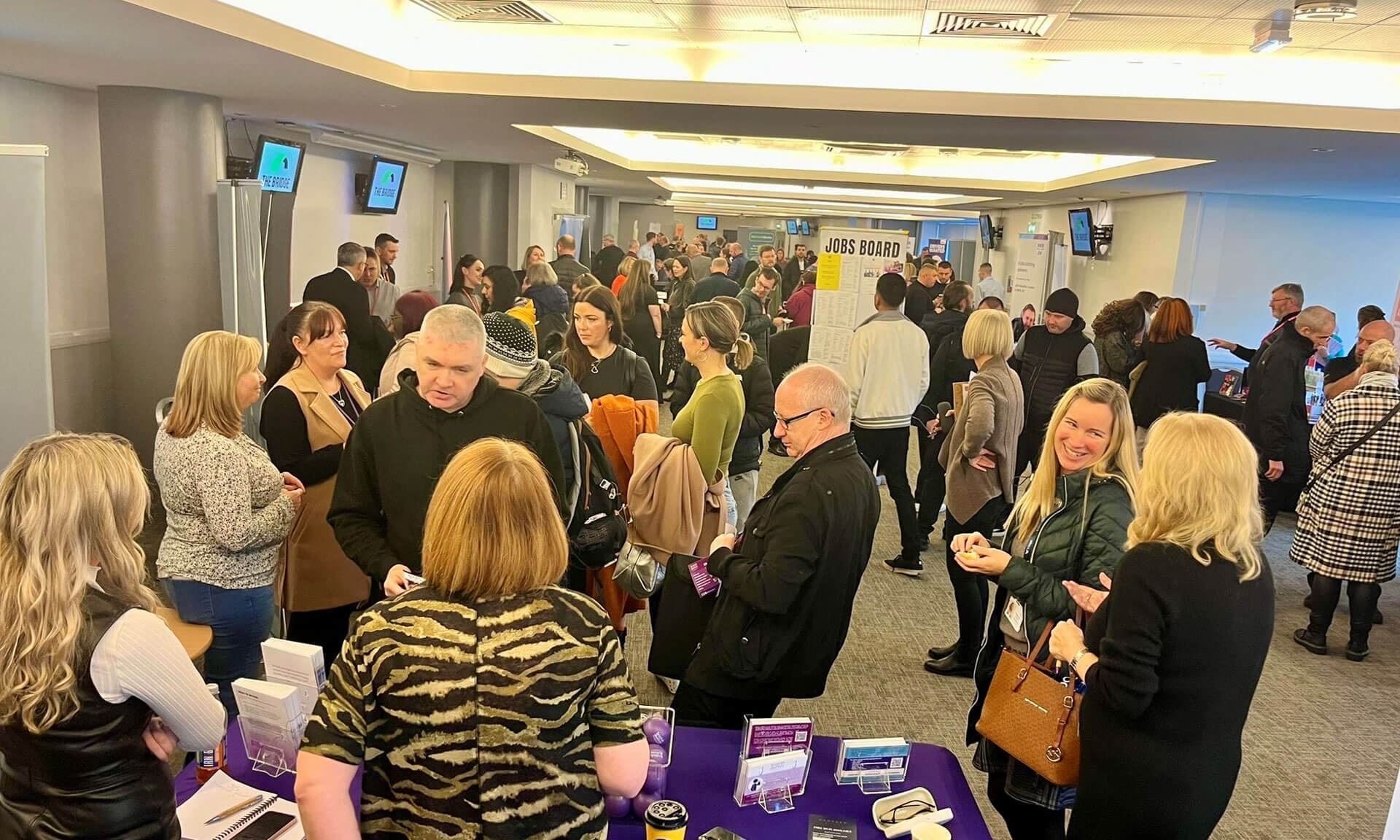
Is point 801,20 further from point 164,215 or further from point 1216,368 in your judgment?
point 1216,368

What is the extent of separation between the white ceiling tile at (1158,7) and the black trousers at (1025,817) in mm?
3029

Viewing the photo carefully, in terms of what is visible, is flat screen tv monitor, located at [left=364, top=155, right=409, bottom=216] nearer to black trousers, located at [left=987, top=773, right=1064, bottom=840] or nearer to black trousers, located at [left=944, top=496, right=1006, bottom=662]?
black trousers, located at [left=944, top=496, right=1006, bottom=662]

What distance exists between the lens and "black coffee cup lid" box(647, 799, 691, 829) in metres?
1.70

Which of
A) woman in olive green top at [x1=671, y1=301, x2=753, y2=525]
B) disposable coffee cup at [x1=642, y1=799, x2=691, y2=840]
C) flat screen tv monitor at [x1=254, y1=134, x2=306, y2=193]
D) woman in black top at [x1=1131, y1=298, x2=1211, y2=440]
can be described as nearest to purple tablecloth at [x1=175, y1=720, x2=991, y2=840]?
disposable coffee cup at [x1=642, y1=799, x2=691, y2=840]

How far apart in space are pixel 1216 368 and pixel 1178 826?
792 centimetres

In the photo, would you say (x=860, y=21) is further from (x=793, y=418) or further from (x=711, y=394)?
(x=793, y=418)

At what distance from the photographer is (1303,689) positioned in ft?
14.1

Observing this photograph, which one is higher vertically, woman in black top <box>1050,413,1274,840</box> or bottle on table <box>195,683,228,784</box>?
woman in black top <box>1050,413,1274,840</box>

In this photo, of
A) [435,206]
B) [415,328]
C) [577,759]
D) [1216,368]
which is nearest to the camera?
[577,759]

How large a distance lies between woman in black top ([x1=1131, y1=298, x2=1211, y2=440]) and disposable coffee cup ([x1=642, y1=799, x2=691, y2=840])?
476 cm

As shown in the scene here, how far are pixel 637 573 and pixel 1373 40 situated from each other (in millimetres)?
3989

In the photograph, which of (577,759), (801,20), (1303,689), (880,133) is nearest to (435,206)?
(880,133)

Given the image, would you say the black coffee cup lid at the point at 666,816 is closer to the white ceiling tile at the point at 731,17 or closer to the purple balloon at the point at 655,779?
the purple balloon at the point at 655,779

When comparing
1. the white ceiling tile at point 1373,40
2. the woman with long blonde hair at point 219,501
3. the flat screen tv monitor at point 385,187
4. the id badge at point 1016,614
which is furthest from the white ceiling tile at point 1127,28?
the flat screen tv monitor at point 385,187
